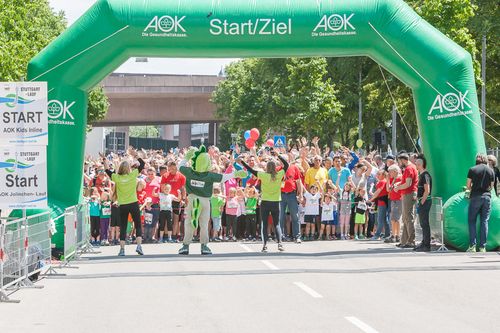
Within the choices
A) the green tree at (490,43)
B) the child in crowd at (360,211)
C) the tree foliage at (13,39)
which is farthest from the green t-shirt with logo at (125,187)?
the green tree at (490,43)

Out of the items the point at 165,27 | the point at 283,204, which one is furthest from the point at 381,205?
the point at 165,27

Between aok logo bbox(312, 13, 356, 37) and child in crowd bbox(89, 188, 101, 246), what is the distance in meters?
6.88

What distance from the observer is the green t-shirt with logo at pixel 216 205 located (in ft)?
74.6

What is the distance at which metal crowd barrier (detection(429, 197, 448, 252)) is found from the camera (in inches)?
736

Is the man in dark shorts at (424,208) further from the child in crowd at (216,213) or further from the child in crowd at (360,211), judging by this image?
the child in crowd at (216,213)

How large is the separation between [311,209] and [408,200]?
3617 millimetres

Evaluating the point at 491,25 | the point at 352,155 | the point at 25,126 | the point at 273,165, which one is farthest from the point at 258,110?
the point at 25,126

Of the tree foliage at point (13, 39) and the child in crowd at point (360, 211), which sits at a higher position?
the tree foliage at point (13, 39)

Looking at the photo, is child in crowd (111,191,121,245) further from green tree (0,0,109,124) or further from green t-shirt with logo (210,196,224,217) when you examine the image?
green tree (0,0,109,124)

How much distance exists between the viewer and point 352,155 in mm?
25656

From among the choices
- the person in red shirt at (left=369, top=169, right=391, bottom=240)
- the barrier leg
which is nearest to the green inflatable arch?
the person in red shirt at (left=369, top=169, right=391, bottom=240)

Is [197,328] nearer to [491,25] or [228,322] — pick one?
[228,322]

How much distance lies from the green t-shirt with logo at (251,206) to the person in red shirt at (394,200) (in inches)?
125

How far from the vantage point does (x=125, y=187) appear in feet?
60.7
